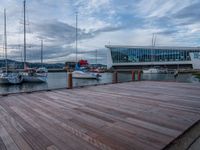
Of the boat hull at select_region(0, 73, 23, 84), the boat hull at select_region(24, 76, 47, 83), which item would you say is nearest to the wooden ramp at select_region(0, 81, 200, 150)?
the boat hull at select_region(0, 73, 23, 84)

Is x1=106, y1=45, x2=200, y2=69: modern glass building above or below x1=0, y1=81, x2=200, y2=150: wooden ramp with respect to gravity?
above

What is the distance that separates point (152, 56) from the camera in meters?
43.5

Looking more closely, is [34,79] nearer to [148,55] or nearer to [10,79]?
[10,79]

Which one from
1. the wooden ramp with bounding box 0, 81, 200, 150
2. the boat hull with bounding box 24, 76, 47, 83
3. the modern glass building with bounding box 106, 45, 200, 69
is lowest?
the boat hull with bounding box 24, 76, 47, 83

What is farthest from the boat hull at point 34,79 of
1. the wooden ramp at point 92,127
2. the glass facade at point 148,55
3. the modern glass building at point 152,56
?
the glass facade at point 148,55

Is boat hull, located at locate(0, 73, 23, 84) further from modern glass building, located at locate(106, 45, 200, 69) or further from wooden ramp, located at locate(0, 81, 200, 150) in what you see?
modern glass building, located at locate(106, 45, 200, 69)

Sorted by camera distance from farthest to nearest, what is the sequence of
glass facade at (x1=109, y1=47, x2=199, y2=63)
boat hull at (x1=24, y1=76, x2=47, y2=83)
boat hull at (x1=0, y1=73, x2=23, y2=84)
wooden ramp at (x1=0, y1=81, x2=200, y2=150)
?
glass facade at (x1=109, y1=47, x2=199, y2=63) < boat hull at (x1=24, y1=76, x2=47, y2=83) < boat hull at (x1=0, y1=73, x2=23, y2=84) < wooden ramp at (x1=0, y1=81, x2=200, y2=150)

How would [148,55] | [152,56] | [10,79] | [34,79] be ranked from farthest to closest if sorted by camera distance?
1. [148,55]
2. [152,56]
3. [34,79]
4. [10,79]

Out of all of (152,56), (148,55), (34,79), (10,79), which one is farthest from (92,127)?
(148,55)

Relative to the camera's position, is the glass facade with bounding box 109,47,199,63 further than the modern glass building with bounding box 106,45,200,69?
Yes

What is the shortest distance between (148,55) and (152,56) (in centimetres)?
120

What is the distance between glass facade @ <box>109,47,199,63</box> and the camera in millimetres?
41312

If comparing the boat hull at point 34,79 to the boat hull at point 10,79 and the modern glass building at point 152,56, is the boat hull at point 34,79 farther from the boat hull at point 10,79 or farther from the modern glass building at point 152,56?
the modern glass building at point 152,56

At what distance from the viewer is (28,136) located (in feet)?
6.99
